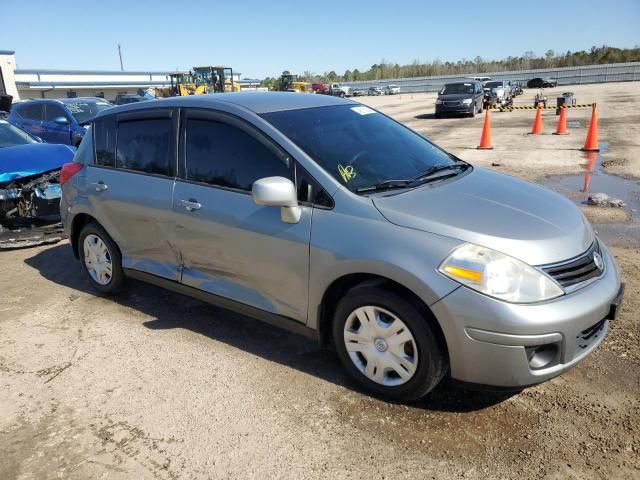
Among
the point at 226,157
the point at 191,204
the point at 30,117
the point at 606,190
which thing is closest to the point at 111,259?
the point at 191,204

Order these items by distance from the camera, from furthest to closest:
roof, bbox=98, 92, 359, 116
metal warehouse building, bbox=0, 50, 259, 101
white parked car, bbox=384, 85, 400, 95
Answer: white parked car, bbox=384, 85, 400, 95 → metal warehouse building, bbox=0, 50, 259, 101 → roof, bbox=98, 92, 359, 116

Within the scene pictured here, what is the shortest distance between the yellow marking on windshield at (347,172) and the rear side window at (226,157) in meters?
0.33

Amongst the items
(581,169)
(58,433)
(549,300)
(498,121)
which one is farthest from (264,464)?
(498,121)

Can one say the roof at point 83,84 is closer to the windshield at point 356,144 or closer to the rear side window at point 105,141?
the rear side window at point 105,141

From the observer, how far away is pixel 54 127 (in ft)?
39.9

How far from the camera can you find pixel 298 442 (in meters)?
2.78

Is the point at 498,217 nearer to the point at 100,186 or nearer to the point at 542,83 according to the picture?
the point at 100,186

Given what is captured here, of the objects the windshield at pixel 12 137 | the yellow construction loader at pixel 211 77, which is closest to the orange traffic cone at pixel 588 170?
the windshield at pixel 12 137

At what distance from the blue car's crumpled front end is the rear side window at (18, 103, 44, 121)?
6607 millimetres

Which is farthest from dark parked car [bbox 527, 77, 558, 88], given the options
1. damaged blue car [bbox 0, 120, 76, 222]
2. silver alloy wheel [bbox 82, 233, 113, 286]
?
silver alloy wheel [bbox 82, 233, 113, 286]

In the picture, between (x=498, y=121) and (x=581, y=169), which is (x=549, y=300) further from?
(x=498, y=121)

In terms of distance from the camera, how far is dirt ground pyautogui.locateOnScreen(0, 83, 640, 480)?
261cm

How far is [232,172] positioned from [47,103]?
11291 mm

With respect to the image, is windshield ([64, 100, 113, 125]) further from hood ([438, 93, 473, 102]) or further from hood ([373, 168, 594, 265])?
hood ([438, 93, 473, 102])
